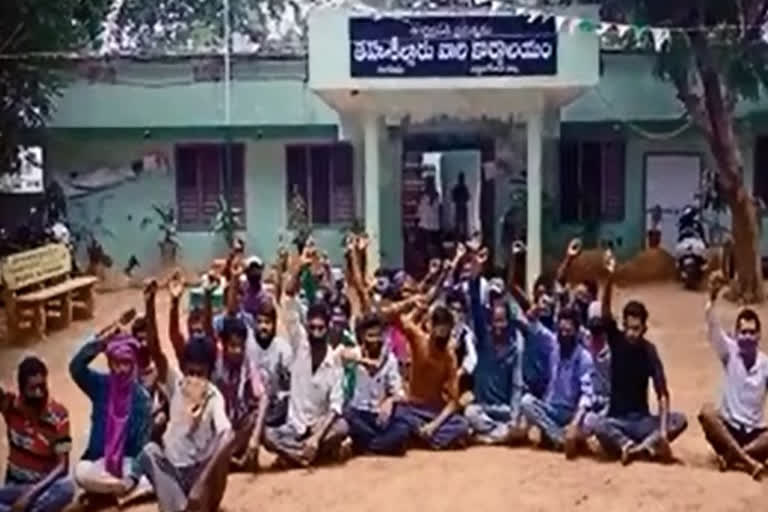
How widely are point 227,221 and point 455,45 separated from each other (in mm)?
4371

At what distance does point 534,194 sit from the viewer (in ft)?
50.8

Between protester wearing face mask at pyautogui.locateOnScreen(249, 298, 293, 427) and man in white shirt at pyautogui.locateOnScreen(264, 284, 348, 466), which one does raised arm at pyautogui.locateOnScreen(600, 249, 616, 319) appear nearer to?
man in white shirt at pyautogui.locateOnScreen(264, 284, 348, 466)

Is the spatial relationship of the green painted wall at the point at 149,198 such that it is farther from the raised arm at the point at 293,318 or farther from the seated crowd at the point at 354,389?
the raised arm at the point at 293,318

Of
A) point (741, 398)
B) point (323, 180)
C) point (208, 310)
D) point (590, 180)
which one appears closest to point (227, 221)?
point (323, 180)

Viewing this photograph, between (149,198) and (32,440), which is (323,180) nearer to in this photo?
(149,198)

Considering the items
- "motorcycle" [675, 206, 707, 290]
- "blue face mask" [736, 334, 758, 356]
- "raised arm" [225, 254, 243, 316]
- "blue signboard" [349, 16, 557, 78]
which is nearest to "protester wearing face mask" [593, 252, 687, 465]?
"blue face mask" [736, 334, 758, 356]

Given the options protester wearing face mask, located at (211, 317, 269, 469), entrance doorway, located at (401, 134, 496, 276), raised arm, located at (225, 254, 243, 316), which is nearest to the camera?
protester wearing face mask, located at (211, 317, 269, 469)

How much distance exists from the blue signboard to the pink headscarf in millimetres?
8077

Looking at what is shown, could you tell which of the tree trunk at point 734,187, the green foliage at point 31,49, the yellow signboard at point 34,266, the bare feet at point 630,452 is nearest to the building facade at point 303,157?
the green foliage at point 31,49

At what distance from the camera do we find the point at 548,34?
14.2 m

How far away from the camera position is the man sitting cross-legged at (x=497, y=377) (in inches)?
306

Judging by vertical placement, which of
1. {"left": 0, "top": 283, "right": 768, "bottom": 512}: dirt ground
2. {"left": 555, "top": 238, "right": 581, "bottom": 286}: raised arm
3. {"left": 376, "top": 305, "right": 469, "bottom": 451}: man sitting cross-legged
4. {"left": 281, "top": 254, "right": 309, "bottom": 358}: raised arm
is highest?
{"left": 555, "top": 238, "right": 581, "bottom": 286}: raised arm

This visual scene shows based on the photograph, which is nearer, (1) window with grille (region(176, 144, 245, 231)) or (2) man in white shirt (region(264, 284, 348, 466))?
(2) man in white shirt (region(264, 284, 348, 466))

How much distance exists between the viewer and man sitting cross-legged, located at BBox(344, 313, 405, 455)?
740 centimetres
